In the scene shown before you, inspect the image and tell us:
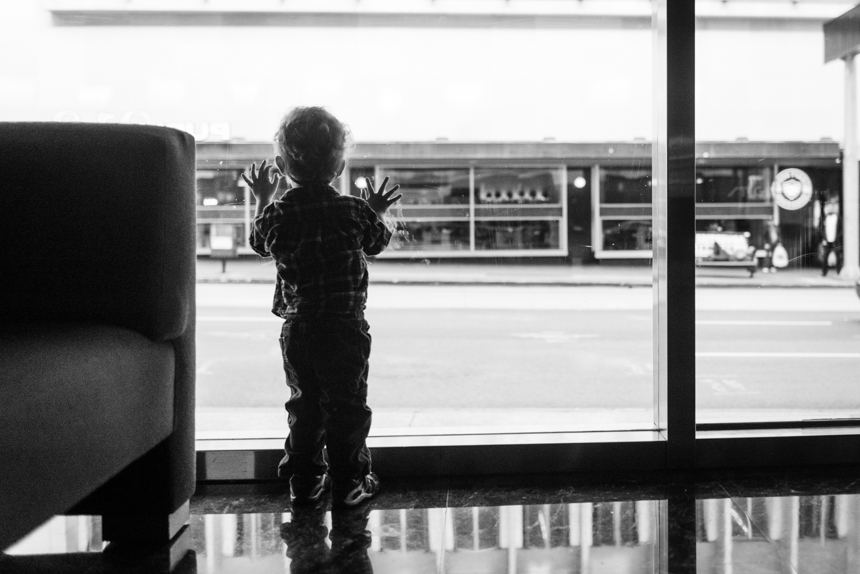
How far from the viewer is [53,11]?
223 centimetres

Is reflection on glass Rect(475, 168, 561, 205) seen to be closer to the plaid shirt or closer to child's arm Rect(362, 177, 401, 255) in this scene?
child's arm Rect(362, 177, 401, 255)

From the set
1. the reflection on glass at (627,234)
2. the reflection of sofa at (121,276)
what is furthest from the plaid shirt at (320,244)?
the reflection on glass at (627,234)

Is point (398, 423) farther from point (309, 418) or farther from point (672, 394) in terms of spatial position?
point (672, 394)

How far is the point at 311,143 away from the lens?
1688 mm

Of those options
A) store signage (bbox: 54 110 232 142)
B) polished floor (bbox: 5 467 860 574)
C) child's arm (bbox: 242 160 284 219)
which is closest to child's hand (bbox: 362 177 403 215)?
child's arm (bbox: 242 160 284 219)

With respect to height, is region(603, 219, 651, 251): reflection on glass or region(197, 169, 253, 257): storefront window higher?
region(197, 169, 253, 257): storefront window

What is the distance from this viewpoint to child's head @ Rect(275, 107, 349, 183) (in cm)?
168

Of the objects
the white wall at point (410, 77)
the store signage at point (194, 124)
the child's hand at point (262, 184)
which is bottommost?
the child's hand at point (262, 184)

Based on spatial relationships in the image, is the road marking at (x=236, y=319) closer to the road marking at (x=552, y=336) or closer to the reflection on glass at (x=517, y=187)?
the reflection on glass at (x=517, y=187)

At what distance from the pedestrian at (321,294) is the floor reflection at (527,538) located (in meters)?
0.16

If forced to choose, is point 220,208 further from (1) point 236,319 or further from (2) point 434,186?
(2) point 434,186

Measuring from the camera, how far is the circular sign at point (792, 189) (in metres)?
2.35

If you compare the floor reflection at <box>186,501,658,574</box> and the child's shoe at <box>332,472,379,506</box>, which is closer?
the floor reflection at <box>186,501,658,574</box>

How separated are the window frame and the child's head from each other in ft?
2.73
